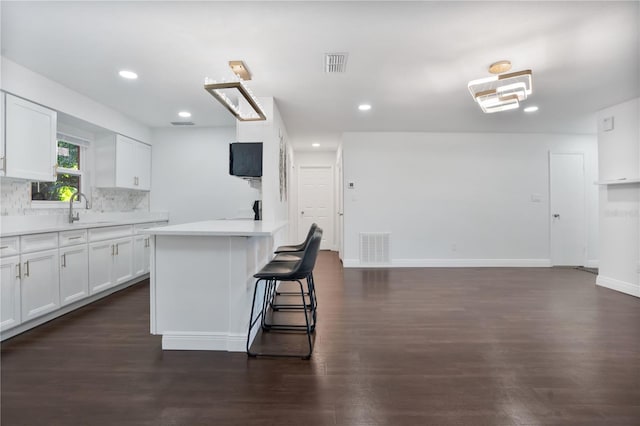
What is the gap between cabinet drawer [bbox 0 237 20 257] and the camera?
8.05 ft

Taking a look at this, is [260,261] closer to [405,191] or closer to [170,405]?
[170,405]

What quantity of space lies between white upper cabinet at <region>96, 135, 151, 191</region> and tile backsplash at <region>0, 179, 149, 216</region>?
0.92ft

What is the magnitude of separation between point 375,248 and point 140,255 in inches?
146

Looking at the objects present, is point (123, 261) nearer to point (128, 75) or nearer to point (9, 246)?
point (9, 246)

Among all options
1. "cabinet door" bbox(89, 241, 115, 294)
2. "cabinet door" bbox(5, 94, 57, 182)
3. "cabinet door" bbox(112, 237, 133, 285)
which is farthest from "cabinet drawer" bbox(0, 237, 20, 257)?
"cabinet door" bbox(112, 237, 133, 285)

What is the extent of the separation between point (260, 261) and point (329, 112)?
253cm

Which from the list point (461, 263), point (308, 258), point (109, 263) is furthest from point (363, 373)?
point (461, 263)

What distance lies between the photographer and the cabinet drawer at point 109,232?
348cm

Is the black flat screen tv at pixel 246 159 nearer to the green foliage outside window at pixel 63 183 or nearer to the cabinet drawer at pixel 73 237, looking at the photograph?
the cabinet drawer at pixel 73 237

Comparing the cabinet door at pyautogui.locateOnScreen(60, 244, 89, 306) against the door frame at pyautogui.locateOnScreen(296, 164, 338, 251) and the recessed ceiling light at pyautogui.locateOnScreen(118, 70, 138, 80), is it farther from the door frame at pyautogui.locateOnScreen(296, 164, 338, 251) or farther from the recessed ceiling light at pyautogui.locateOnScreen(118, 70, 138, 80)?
the door frame at pyautogui.locateOnScreen(296, 164, 338, 251)

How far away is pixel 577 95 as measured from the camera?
3.76 m

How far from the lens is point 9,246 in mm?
2506

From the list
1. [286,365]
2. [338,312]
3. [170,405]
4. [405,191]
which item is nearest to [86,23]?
[170,405]

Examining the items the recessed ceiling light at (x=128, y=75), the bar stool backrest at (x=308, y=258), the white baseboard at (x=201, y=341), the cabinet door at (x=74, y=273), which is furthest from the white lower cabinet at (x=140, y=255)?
the bar stool backrest at (x=308, y=258)
